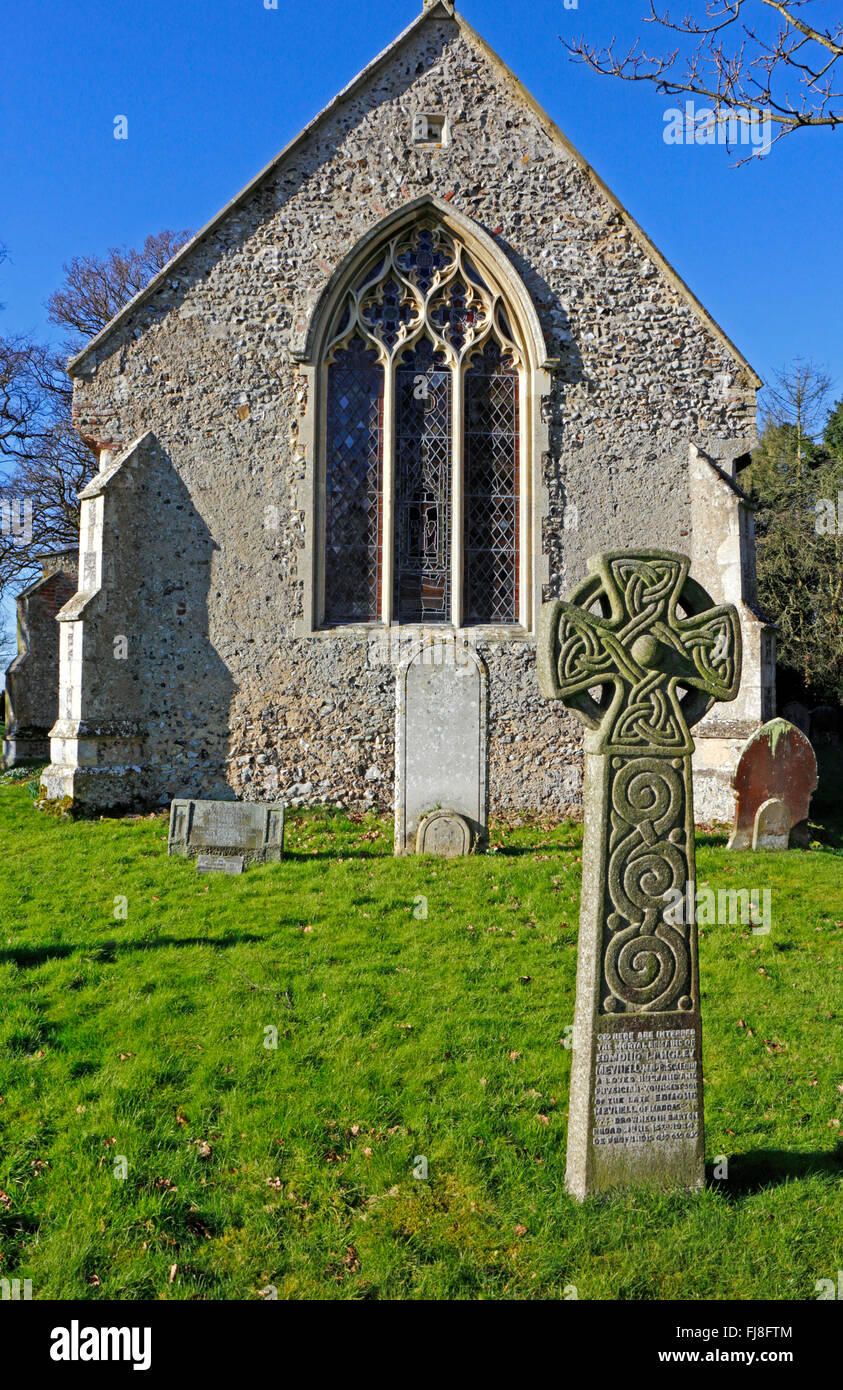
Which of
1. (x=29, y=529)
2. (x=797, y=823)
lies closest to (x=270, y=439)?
(x=797, y=823)

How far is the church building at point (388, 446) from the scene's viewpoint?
403 inches

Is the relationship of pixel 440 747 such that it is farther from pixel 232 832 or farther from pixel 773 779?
pixel 773 779

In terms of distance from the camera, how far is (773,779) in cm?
890

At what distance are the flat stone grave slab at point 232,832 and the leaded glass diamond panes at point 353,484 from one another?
11.0 feet

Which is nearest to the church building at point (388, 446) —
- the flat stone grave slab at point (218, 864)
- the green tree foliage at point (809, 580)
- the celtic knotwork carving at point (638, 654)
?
the flat stone grave slab at point (218, 864)

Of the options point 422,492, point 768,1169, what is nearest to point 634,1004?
point 768,1169

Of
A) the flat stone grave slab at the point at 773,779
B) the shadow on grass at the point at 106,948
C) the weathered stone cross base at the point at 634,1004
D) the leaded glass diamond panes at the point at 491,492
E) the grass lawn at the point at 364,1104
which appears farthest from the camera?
the leaded glass diamond panes at the point at 491,492

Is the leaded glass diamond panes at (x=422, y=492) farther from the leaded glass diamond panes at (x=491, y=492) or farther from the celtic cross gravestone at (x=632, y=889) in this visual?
the celtic cross gravestone at (x=632, y=889)

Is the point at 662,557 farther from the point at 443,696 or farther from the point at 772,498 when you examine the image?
the point at 772,498

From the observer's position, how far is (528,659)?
10398mm

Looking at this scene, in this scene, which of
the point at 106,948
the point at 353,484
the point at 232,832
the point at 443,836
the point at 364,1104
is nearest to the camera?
the point at 364,1104

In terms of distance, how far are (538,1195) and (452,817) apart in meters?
4.80

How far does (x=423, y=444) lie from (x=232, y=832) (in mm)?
5346

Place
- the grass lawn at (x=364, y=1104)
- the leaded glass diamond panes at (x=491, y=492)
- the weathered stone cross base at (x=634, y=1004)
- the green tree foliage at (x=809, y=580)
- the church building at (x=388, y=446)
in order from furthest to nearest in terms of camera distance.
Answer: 1. the green tree foliage at (x=809, y=580)
2. the leaded glass diamond panes at (x=491, y=492)
3. the church building at (x=388, y=446)
4. the weathered stone cross base at (x=634, y=1004)
5. the grass lawn at (x=364, y=1104)
